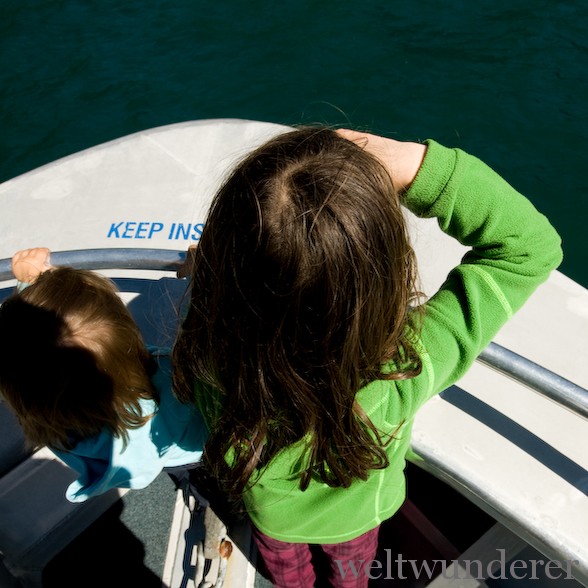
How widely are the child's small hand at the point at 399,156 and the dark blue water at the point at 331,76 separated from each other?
2751 mm

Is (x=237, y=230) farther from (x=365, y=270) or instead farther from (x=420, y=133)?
(x=420, y=133)

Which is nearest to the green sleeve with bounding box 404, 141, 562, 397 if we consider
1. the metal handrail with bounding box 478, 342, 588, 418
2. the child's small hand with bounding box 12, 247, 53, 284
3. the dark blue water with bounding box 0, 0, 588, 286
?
the metal handrail with bounding box 478, 342, 588, 418

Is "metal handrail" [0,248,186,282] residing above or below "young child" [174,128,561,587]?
below

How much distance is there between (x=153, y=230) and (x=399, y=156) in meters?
1.22

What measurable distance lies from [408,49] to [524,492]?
11.3ft

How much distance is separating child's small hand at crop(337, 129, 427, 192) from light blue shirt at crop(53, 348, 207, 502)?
54 centimetres

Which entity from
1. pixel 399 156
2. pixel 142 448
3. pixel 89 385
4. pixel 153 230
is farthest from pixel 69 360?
pixel 153 230

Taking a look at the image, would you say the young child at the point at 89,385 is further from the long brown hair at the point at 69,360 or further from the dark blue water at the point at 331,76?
the dark blue water at the point at 331,76

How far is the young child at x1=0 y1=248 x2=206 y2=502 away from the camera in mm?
1009

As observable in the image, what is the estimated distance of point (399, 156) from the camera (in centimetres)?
90

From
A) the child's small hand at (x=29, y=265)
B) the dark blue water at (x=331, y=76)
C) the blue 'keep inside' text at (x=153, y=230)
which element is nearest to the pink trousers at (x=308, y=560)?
the child's small hand at (x=29, y=265)

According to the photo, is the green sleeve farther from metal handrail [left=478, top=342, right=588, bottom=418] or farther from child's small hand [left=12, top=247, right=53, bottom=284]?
child's small hand [left=12, top=247, right=53, bottom=284]

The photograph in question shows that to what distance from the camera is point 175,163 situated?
2158 mm

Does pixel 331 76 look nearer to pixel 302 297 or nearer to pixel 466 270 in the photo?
pixel 466 270
